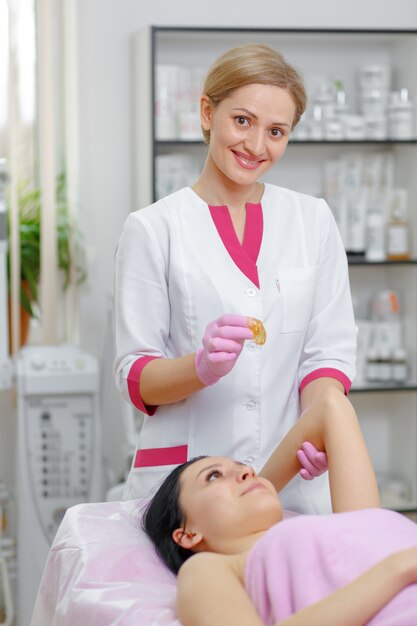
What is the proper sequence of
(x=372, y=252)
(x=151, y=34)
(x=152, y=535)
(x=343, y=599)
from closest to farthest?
(x=343, y=599) < (x=152, y=535) < (x=151, y=34) < (x=372, y=252)

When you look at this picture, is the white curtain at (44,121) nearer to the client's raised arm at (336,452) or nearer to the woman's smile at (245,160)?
the woman's smile at (245,160)

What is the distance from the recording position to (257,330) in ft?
5.37

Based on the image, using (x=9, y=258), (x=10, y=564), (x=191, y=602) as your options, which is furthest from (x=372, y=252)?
(x=191, y=602)

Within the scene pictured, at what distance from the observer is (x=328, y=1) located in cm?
373

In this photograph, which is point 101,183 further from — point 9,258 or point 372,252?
point 372,252

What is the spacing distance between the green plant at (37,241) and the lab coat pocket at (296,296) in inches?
71.0

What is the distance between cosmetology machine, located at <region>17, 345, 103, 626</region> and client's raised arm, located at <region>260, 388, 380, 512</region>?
1.54 metres

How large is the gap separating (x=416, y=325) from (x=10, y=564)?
1.59 meters

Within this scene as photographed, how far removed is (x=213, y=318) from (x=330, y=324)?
0.72 feet

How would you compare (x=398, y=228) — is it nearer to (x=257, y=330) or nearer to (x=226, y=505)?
(x=257, y=330)

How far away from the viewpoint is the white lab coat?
71.1 inches

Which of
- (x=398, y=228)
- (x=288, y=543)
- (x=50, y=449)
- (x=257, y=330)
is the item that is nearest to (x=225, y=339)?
(x=257, y=330)

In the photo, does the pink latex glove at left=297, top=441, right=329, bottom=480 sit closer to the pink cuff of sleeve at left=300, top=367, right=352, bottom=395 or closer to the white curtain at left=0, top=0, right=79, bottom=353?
the pink cuff of sleeve at left=300, top=367, right=352, bottom=395

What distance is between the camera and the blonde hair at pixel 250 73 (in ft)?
5.73
